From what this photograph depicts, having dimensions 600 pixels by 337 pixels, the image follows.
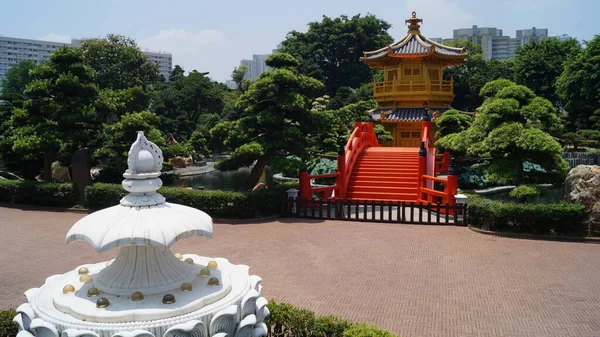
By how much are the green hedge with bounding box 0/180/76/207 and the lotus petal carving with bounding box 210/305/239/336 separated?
15.8m

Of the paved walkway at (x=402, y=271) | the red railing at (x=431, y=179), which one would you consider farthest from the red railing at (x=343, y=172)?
the red railing at (x=431, y=179)

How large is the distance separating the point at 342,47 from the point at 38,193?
43.6 metres

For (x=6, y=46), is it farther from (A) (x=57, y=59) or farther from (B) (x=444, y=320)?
(B) (x=444, y=320)

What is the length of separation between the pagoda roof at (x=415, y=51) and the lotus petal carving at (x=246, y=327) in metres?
23.2

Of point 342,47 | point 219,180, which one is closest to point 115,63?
point 219,180

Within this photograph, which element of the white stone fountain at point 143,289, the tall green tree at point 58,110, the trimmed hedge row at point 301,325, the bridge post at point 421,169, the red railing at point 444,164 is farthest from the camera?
the red railing at point 444,164

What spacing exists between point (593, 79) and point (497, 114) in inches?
1079

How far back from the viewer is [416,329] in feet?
25.3

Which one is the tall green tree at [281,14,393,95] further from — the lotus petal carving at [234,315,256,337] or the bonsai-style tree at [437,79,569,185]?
the lotus petal carving at [234,315,256,337]

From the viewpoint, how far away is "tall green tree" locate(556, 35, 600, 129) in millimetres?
36844

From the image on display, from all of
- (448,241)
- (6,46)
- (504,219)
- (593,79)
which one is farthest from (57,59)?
(6,46)

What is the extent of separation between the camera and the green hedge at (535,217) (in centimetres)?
1347

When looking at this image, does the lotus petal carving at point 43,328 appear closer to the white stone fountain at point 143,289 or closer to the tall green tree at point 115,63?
the white stone fountain at point 143,289

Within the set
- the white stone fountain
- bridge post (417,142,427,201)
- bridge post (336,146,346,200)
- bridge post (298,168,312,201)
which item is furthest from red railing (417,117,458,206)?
the white stone fountain
